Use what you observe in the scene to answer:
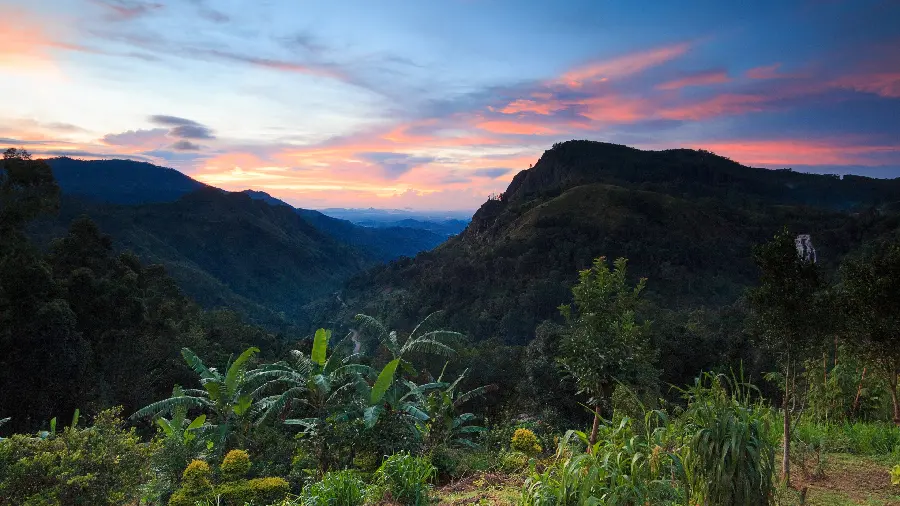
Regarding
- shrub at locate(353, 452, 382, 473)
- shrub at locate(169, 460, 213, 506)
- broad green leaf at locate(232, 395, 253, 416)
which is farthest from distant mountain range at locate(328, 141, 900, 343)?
shrub at locate(169, 460, 213, 506)

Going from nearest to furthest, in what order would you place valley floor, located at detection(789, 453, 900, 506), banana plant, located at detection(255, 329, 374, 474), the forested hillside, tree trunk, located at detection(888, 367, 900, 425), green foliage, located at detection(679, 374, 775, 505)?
green foliage, located at detection(679, 374, 775, 505) < valley floor, located at detection(789, 453, 900, 506) < tree trunk, located at detection(888, 367, 900, 425) < banana plant, located at detection(255, 329, 374, 474) < the forested hillside

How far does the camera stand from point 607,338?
8102mm

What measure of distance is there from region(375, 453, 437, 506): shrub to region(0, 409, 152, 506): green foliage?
13.4ft

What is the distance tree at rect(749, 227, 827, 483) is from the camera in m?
6.10

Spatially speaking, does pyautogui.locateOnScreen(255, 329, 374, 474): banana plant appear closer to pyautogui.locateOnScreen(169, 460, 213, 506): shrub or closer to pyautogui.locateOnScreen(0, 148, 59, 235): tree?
pyautogui.locateOnScreen(169, 460, 213, 506): shrub

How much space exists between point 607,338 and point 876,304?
3827 millimetres

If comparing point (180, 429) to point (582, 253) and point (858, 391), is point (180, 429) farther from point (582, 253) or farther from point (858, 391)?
point (582, 253)

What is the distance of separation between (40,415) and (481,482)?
66.9ft

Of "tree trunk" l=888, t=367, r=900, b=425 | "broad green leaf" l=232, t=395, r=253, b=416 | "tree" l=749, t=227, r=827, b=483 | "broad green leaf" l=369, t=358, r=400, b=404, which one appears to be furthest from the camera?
"broad green leaf" l=232, t=395, r=253, b=416

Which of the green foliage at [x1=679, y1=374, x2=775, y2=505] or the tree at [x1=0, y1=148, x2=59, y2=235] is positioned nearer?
the green foliage at [x1=679, y1=374, x2=775, y2=505]

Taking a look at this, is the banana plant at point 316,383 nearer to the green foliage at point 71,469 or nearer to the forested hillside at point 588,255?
the green foliage at point 71,469

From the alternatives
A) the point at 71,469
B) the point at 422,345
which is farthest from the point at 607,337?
the point at 71,469

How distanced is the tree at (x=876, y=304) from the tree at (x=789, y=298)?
115cm

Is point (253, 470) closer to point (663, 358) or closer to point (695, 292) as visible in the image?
point (663, 358)
